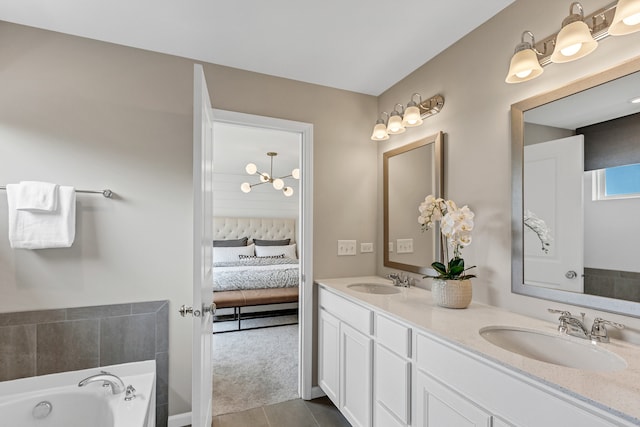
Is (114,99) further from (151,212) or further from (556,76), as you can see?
(556,76)

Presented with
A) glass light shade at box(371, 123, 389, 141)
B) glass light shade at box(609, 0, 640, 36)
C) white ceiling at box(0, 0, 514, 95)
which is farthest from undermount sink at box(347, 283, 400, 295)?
glass light shade at box(609, 0, 640, 36)

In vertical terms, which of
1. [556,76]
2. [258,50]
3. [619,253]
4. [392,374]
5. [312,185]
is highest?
[258,50]

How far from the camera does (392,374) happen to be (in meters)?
1.55

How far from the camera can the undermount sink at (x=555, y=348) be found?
3.44 feet

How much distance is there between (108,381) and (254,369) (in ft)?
4.54

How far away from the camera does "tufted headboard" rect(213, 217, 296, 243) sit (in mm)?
5817

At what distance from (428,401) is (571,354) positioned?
0.58 metres

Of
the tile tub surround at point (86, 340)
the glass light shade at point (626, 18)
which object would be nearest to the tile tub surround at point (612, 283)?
the glass light shade at point (626, 18)

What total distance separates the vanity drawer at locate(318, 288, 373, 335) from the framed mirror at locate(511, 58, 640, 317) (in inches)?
30.9

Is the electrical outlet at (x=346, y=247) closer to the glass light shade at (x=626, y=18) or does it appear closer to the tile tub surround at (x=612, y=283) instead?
the tile tub surround at (x=612, y=283)

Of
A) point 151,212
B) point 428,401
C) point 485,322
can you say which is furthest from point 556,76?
point 151,212

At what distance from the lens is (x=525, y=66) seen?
1.31m

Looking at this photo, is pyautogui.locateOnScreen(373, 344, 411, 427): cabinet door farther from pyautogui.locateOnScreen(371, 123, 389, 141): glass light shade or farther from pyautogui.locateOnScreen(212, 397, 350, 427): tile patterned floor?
pyautogui.locateOnScreen(371, 123, 389, 141): glass light shade

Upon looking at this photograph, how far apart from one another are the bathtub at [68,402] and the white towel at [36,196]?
3.23 feet
